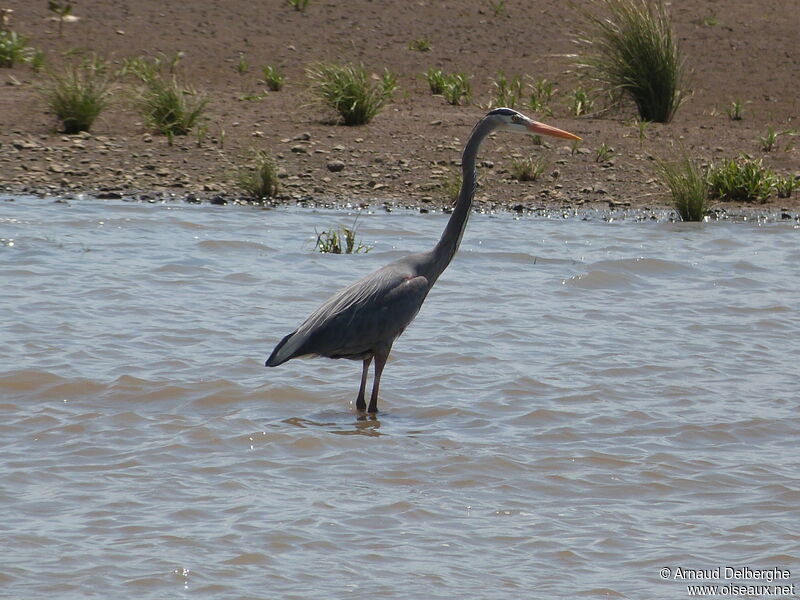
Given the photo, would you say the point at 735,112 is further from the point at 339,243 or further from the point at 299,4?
the point at 339,243

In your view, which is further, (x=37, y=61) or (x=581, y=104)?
(x=37, y=61)

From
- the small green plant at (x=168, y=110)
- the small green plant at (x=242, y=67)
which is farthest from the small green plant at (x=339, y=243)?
the small green plant at (x=242, y=67)

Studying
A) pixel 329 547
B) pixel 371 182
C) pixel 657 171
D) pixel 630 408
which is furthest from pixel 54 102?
pixel 329 547

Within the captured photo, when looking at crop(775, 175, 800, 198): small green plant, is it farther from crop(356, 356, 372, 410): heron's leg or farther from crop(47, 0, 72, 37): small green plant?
crop(47, 0, 72, 37): small green plant

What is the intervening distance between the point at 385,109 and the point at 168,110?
104 inches

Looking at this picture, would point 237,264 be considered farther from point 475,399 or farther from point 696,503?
point 696,503

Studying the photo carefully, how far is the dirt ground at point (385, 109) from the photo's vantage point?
40.3 ft

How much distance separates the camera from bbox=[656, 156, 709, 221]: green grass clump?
37.6 feet

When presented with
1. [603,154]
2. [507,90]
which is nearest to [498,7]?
[507,90]

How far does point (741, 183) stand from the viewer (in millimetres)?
12227

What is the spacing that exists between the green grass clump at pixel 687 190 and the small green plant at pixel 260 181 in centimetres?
365

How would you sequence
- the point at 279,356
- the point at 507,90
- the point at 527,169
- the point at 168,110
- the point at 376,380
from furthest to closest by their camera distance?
the point at 507,90 → the point at 168,110 → the point at 527,169 → the point at 376,380 → the point at 279,356

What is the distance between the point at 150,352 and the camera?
7453 millimetres

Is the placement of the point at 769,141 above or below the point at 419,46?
below
